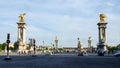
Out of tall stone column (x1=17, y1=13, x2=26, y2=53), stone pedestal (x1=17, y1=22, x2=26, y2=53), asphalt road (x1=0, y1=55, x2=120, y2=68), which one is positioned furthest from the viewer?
tall stone column (x1=17, y1=13, x2=26, y2=53)

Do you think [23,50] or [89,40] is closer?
[23,50]

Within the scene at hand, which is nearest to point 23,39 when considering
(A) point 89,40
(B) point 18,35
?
(B) point 18,35

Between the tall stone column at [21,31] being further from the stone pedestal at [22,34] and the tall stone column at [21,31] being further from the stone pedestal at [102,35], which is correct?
the stone pedestal at [102,35]

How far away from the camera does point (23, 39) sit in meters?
122

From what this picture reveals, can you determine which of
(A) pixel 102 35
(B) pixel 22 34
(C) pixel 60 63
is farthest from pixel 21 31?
(C) pixel 60 63

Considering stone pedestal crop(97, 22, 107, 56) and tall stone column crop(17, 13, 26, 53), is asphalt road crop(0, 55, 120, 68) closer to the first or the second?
stone pedestal crop(97, 22, 107, 56)

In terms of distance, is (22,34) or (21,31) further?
(21,31)

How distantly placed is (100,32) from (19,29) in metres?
29.7

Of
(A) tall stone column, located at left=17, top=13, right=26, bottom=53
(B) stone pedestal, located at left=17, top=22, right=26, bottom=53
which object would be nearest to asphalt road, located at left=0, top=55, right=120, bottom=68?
(B) stone pedestal, located at left=17, top=22, right=26, bottom=53

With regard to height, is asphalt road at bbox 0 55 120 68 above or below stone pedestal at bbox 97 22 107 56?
below

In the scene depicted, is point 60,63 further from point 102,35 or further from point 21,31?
point 21,31

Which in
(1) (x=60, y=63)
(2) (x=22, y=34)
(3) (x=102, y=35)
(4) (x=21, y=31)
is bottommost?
(1) (x=60, y=63)

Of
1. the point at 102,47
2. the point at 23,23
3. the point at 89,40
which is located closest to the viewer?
the point at 102,47

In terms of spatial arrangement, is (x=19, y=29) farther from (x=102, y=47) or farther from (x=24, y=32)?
(x=102, y=47)
